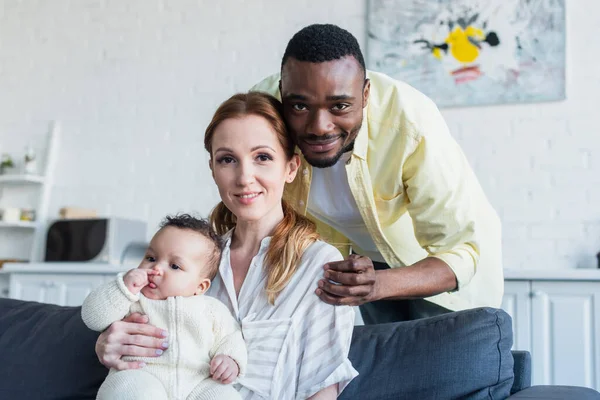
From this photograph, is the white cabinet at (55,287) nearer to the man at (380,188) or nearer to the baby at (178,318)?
the man at (380,188)

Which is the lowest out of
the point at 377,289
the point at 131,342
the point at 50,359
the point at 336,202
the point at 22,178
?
the point at 50,359

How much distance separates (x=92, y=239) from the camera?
401cm

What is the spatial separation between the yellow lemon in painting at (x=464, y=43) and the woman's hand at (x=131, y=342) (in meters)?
2.72

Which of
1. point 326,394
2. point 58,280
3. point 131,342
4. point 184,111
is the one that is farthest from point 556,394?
point 184,111

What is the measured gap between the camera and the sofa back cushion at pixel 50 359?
1842 millimetres

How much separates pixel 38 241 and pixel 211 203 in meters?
1.20

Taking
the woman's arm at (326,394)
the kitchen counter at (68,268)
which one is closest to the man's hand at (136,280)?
the woman's arm at (326,394)

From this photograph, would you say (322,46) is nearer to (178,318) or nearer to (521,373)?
(178,318)

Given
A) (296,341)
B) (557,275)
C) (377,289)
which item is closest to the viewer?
(296,341)

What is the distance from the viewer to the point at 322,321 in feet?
4.79

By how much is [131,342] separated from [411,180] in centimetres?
87

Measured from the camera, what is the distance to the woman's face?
5.07 ft

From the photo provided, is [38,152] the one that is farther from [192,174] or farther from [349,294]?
[349,294]

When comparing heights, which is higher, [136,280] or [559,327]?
[136,280]
